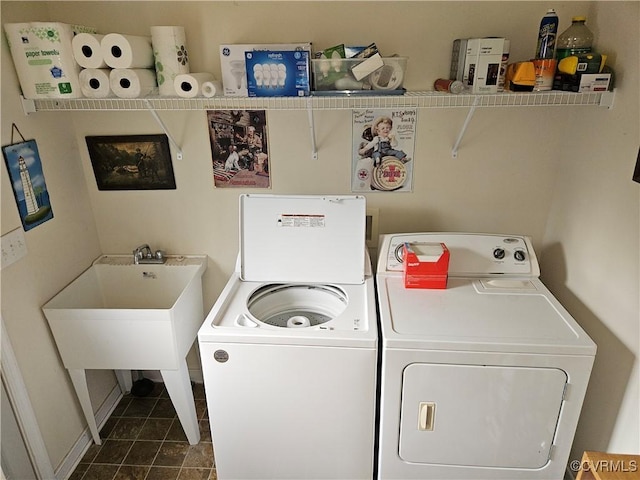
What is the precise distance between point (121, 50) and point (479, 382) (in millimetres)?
1741

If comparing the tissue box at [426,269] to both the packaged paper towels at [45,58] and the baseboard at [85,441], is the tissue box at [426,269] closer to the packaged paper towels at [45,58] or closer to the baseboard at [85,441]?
the packaged paper towels at [45,58]

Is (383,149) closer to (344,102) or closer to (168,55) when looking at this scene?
(344,102)

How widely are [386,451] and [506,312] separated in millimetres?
695

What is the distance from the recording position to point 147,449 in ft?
6.97

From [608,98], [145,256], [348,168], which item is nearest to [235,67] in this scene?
[348,168]

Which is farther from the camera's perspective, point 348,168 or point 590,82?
point 348,168

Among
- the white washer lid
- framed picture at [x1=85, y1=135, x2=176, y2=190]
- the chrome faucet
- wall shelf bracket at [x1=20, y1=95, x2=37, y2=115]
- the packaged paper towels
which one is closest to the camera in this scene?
the packaged paper towels

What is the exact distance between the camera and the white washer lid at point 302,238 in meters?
1.94

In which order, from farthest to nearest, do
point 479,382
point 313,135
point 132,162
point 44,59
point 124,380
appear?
point 124,380 → point 132,162 → point 313,135 → point 44,59 → point 479,382

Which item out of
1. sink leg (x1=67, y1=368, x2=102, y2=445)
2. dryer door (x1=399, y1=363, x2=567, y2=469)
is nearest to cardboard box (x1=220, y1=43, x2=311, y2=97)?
dryer door (x1=399, y1=363, x2=567, y2=469)

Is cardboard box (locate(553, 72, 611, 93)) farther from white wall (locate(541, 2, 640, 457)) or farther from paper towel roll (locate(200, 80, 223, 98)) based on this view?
paper towel roll (locate(200, 80, 223, 98))

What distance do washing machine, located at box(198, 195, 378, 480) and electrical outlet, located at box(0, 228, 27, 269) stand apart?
30.3 inches

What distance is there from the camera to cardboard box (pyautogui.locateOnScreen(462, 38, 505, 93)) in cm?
161

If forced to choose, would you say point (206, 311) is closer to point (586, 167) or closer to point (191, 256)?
point (191, 256)
